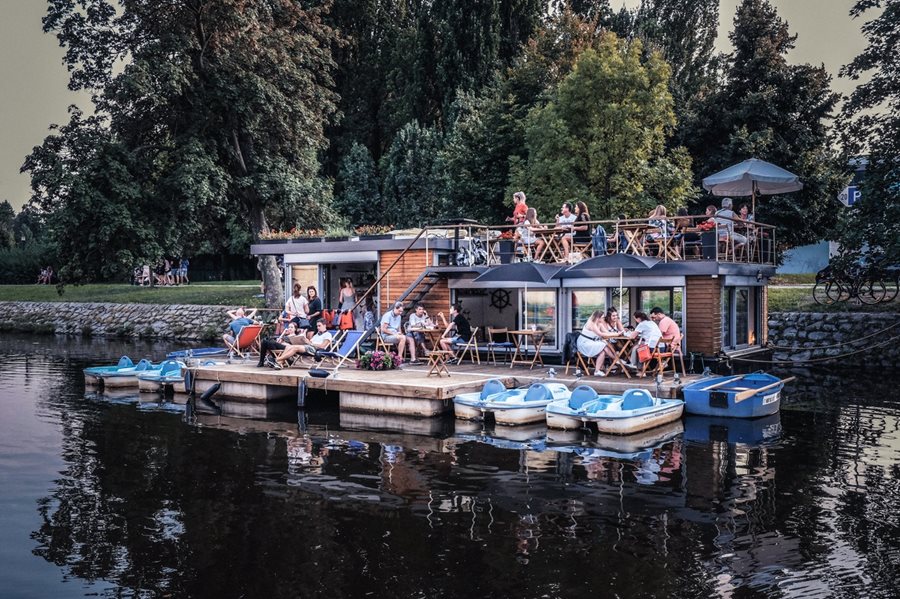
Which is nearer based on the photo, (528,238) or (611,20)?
(528,238)

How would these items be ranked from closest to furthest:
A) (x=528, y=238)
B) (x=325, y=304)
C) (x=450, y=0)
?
(x=528, y=238) < (x=325, y=304) < (x=450, y=0)

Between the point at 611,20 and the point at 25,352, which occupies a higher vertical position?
the point at 611,20

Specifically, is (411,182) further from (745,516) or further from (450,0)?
(745,516)

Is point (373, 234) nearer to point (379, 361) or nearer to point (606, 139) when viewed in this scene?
point (379, 361)

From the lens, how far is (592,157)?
3081cm

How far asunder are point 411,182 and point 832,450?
34743 mm

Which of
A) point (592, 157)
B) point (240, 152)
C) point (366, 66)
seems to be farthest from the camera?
point (366, 66)

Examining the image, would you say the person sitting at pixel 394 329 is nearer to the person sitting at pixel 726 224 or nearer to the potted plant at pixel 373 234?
the potted plant at pixel 373 234

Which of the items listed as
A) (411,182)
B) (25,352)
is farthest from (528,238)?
(411,182)

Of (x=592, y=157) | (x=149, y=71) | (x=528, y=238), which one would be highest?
(x=149, y=71)

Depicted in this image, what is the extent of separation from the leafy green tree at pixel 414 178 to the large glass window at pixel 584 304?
23994mm

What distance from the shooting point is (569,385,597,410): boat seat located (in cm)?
1542

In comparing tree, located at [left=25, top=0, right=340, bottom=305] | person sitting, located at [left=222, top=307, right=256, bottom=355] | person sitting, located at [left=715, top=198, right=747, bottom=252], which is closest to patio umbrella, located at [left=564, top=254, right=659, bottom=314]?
person sitting, located at [left=715, top=198, right=747, bottom=252]

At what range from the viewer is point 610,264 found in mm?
17891
